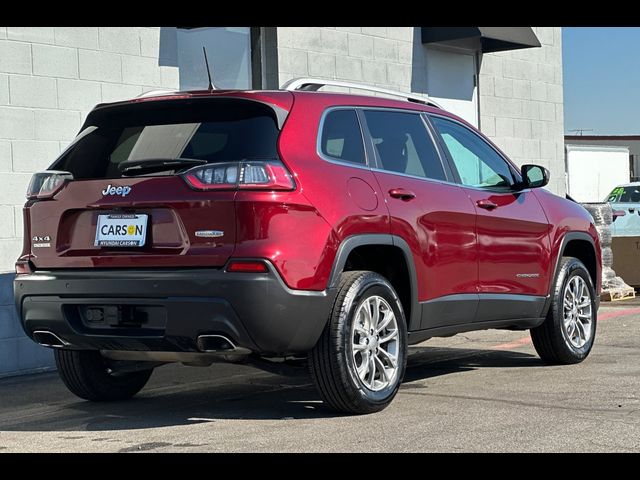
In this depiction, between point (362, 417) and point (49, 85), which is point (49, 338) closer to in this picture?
point (362, 417)

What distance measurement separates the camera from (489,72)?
15.3m

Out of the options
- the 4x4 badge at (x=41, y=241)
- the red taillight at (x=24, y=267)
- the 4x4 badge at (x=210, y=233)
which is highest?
the 4x4 badge at (x=210, y=233)

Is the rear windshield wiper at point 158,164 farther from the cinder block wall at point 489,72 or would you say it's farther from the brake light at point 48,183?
the cinder block wall at point 489,72

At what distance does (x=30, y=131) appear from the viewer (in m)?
9.24

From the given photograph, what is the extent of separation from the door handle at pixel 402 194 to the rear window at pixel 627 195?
18.6 m

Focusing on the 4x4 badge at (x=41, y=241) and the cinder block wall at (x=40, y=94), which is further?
the cinder block wall at (x=40, y=94)

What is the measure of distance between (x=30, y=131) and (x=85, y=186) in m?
3.28

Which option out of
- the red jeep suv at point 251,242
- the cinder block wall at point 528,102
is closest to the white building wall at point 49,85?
the red jeep suv at point 251,242

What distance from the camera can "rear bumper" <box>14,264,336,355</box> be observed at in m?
5.70

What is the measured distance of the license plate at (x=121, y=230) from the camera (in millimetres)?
5969

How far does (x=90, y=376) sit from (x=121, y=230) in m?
1.36

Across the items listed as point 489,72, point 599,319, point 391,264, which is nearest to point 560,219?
point 391,264
